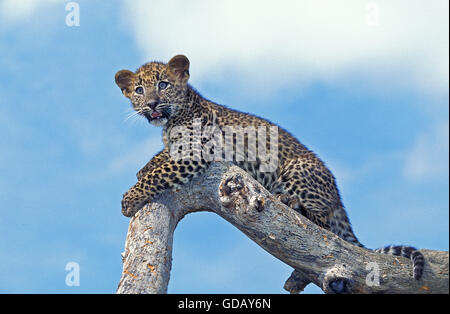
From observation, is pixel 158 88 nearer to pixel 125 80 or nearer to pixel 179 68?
pixel 179 68

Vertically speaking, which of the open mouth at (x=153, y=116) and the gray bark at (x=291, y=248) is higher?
the open mouth at (x=153, y=116)

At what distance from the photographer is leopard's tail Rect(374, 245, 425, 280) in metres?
8.91

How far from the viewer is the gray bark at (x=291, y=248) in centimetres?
895

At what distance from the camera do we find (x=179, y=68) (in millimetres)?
11773

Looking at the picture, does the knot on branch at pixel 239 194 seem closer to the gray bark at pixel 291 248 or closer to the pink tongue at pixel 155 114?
the gray bark at pixel 291 248

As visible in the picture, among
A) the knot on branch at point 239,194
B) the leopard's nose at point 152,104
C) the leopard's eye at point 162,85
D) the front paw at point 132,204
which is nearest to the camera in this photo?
the knot on branch at point 239,194

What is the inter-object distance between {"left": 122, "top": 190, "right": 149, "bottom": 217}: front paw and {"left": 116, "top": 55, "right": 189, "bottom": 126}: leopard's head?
2.04m

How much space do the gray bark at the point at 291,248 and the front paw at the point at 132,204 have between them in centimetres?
17

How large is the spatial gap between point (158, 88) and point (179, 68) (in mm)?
710

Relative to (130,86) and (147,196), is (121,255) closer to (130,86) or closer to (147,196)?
(147,196)

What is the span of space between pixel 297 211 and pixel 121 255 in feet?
11.0

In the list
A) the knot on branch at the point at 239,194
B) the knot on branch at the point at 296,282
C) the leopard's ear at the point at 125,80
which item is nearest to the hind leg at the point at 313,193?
the knot on branch at the point at 296,282

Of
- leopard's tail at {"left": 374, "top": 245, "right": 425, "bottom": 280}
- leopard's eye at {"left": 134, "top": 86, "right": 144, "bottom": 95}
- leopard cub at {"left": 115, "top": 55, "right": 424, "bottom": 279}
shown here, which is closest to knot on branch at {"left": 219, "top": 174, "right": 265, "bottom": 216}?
leopard cub at {"left": 115, "top": 55, "right": 424, "bottom": 279}
